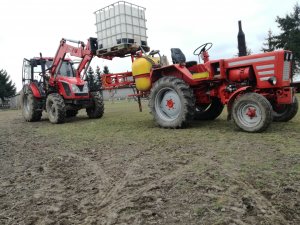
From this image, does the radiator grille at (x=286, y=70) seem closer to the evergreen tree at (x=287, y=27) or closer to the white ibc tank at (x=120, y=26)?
the white ibc tank at (x=120, y=26)

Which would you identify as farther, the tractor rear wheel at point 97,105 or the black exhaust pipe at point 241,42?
the tractor rear wheel at point 97,105

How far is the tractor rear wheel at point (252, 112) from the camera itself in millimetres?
6762

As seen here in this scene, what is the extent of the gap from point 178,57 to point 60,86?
5.31m

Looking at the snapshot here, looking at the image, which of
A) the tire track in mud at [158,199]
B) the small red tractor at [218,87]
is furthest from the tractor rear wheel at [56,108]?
the tire track in mud at [158,199]

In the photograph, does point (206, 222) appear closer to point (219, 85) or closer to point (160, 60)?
point (219, 85)

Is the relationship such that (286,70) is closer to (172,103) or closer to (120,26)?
(172,103)

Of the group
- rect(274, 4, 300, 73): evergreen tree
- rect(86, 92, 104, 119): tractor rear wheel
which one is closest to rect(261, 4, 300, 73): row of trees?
rect(274, 4, 300, 73): evergreen tree

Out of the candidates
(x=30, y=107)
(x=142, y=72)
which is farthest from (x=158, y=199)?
(x=30, y=107)

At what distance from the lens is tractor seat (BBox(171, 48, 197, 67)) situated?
874cm

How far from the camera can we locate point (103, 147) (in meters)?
6.63

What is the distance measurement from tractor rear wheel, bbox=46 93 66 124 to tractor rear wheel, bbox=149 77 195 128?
412 cm

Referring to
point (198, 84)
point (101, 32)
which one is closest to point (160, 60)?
point (198, 84)

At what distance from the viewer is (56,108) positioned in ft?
38.2

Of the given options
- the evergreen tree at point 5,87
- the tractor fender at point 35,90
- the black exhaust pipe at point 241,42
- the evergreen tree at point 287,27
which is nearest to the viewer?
the black exhaust pipe at point 241,42
